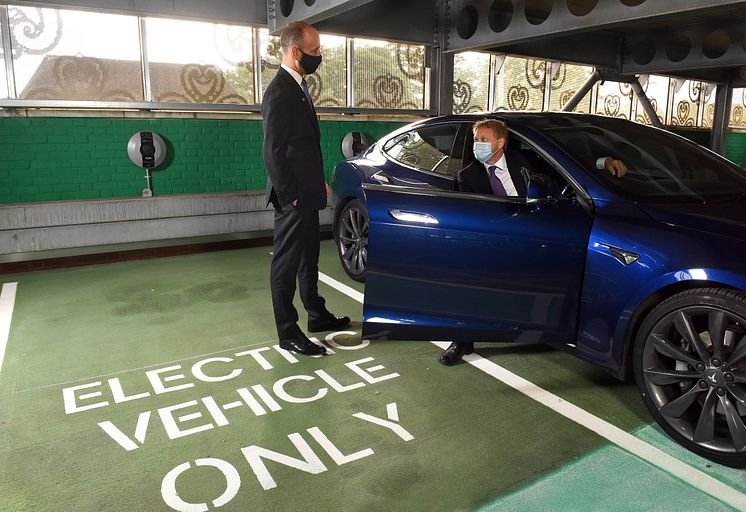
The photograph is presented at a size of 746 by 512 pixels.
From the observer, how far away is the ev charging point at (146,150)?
6703 millimetres

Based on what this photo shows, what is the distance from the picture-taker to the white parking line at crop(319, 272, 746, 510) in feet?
7.36

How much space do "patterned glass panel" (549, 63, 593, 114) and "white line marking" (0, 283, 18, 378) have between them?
9.51m

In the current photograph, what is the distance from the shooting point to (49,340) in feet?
12.9

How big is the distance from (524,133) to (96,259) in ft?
15.7

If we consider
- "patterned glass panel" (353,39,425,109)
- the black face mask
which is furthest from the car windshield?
"patterned glass panel" (353,39,425,109)

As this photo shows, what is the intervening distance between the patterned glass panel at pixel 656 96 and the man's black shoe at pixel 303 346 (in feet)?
37.4

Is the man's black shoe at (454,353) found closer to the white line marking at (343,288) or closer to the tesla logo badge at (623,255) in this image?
the tesla logo badge at (623,255)

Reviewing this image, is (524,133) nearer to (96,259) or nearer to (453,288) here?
(453,288)

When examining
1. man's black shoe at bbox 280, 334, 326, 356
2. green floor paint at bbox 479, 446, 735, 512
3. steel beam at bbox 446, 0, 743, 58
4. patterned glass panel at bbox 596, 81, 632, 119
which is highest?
steel beam at bbox 446, 0, 743, 58

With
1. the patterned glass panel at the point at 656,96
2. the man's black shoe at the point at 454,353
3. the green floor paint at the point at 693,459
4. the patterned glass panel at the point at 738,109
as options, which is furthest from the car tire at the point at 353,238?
the patterned glass panel at the point at 738,109

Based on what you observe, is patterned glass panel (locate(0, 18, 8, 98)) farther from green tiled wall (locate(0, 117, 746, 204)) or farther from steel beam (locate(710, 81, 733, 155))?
steel beam (locate(710, 81, 733, 155))

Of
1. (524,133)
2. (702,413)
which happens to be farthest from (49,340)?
(702,413)

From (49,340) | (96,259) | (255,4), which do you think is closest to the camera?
(49,340)

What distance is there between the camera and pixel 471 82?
982 cm
